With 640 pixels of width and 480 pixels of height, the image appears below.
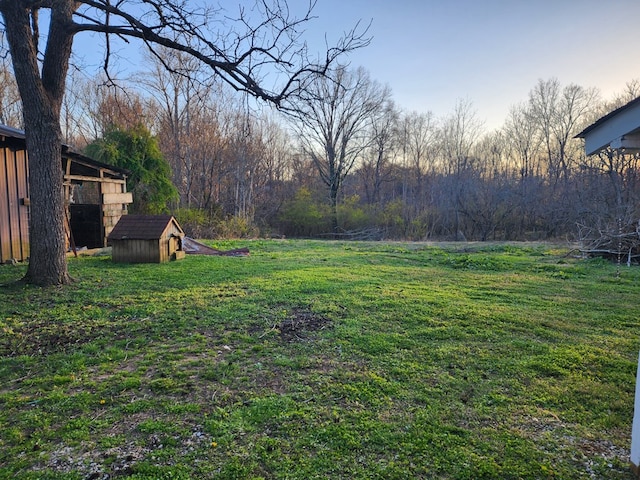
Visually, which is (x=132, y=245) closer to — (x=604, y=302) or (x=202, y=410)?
(x=202, y=410)

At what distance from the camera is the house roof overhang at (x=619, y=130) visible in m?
2.66

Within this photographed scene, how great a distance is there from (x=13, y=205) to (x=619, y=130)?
10665mm

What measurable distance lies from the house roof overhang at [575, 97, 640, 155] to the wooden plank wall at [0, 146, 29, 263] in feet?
34.0

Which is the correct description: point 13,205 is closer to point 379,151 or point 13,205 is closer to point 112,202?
point 112,202

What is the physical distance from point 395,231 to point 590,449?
75.1 feet

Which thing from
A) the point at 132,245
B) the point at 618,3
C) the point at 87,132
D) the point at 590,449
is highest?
the point at 87,132

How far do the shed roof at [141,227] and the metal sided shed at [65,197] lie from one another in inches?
64.7

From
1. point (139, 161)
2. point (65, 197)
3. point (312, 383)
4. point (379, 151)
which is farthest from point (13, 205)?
point (379, 151)

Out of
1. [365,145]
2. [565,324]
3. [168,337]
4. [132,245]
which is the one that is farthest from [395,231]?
[168,337]

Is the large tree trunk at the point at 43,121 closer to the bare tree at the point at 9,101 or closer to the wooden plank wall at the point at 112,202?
the wooden plank wall at the point at 112,202

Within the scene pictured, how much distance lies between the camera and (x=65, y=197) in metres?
10.1

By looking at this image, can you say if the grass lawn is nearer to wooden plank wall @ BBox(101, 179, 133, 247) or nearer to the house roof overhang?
the house roof overhang

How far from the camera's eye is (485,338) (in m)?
4.13

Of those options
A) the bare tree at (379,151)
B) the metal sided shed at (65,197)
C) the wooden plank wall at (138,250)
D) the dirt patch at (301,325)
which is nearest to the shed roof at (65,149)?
the metal sided shed at (65,197)
